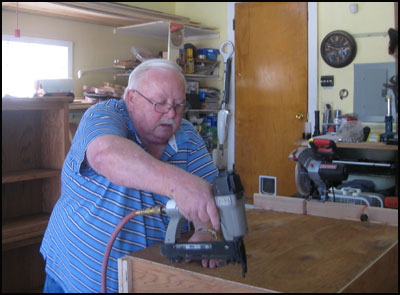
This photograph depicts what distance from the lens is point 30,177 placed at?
3.24 metres

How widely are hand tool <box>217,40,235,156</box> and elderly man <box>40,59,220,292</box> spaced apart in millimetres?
4199

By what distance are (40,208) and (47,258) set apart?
1.93 meters

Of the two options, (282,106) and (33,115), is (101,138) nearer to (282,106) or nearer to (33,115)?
(33,115)

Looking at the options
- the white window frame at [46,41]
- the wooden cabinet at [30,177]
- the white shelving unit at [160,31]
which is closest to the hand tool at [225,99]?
the white shelving unit at [160,31]

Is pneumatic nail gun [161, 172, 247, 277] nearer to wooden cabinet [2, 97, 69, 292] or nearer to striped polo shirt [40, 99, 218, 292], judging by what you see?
striped polo shirt [40, 99, 218, 292]

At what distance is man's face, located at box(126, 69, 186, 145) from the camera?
1.60 meters

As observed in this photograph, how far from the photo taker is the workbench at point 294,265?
1.11 metres

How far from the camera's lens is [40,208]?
357cm

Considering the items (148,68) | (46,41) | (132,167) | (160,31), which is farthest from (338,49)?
(132,167)

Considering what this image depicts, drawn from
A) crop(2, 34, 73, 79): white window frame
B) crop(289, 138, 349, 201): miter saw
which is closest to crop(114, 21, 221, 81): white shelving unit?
crop(2, 34, 73, 79): white window frame

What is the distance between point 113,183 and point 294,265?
52 centimetres

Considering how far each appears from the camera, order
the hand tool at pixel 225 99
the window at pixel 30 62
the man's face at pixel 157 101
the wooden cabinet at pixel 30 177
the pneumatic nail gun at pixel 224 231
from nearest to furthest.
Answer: the pneumatic nail gun at pixel 224 231 < the man's face at pixel 157 101 < the wooden cabinet at pixel 30 177 < the window at pixel 30 62 < the hand tool at pixel 225 99

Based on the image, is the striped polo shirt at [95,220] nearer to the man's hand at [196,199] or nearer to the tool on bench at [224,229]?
the tool on bench at [224,229]

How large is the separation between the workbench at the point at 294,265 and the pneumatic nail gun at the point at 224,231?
27 mm
